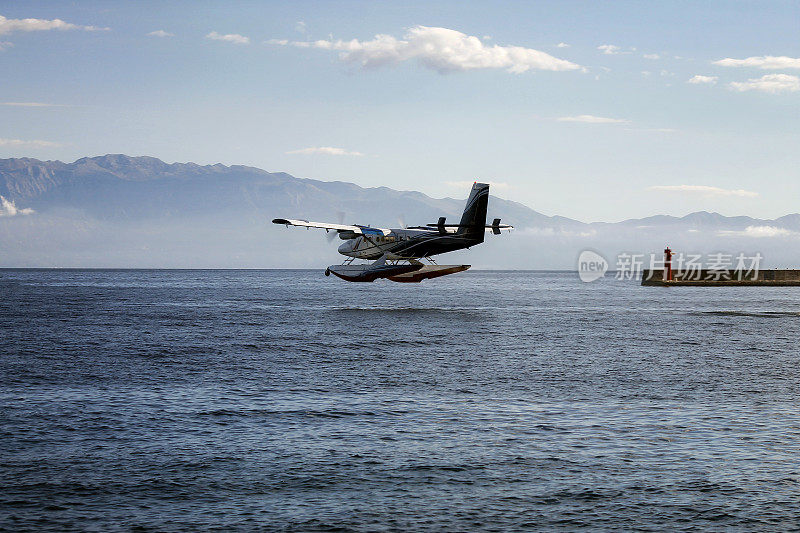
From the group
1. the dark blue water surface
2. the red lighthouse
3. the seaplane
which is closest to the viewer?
the dark blue water surface

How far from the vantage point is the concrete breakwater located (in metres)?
139

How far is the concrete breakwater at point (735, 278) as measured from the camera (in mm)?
139000

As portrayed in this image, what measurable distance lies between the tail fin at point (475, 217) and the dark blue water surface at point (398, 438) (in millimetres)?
37628

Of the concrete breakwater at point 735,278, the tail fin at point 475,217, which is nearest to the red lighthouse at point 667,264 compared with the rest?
the concrete breakwater at point 735,278

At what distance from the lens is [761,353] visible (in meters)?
35.7

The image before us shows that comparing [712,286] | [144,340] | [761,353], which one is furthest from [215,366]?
[712,286]

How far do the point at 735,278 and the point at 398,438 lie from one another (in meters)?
137

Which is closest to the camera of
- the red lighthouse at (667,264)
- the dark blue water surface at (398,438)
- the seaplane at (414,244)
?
the dark blue water surface at (398,438)

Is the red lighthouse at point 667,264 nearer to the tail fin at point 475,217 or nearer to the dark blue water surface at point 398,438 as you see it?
the tail fin at point 475,217

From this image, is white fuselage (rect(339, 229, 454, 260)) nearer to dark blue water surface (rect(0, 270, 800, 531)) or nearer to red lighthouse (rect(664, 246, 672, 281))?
dark blue water surface (rect(0, 270, 800, 531))

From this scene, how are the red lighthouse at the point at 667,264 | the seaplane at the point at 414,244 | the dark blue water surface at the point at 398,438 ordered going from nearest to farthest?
the dark blue water surface at the point at 398,438, the seaplane at the point at 414,244, the red lighthouse at the point at 667,264

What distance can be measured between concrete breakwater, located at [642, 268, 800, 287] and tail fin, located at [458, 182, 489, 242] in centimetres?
7520

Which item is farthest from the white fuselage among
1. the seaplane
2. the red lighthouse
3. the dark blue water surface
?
the red lighthouse

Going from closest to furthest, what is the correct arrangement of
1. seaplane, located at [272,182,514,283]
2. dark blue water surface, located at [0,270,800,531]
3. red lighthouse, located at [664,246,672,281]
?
dark blue water surface, located at [0,270,800,531] < seaplane, located at [272,182,514,283] < red lighthouse, located at [664,246,672,281]
